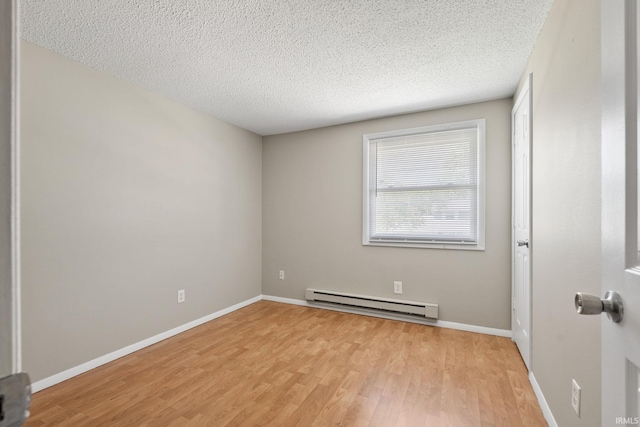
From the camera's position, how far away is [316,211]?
380cm

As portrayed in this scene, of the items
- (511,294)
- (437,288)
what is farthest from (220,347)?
(511,294)

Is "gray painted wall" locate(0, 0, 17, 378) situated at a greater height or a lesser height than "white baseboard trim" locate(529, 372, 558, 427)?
greater

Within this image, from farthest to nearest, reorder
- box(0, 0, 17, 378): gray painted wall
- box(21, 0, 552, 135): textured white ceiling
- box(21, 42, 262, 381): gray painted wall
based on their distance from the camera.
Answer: box(21, 42, 262, 381): gray painted wall < box(21, 0, 552, 135): textured white ceiling < box(0, 0, 17, 378): gray painted wall

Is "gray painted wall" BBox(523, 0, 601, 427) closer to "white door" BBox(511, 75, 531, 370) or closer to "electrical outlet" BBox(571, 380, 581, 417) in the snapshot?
"electrical outlet" BBox(571, 380, 581, 417)

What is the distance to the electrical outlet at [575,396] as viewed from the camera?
4.09 feet

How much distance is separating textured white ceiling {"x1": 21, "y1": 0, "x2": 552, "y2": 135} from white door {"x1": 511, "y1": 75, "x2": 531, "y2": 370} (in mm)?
371

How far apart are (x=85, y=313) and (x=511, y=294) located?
11.8 feet

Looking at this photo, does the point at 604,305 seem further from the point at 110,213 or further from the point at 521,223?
the point at 110,213

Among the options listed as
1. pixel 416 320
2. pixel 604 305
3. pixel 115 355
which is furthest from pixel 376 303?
pixel 604 305

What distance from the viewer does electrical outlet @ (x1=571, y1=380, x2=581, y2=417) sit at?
1247 mm

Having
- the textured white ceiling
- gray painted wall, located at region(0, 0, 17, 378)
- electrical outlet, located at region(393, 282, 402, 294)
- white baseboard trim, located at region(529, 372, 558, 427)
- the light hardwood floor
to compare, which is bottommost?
the light hardwood floor

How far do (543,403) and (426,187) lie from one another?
2033 mm

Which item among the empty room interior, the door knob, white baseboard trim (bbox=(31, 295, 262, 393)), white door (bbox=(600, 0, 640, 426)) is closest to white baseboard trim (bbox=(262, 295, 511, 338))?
the empty room interior

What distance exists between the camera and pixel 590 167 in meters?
1.17
